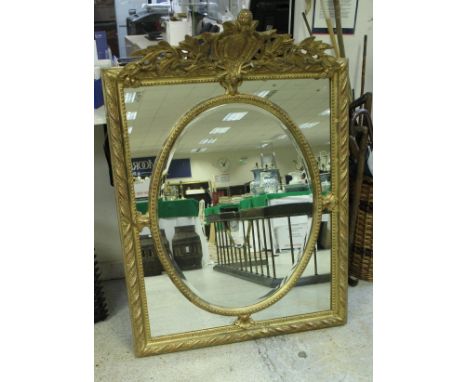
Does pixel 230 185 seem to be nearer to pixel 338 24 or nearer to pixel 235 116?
pixel 235 116

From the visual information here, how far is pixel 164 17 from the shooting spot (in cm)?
112

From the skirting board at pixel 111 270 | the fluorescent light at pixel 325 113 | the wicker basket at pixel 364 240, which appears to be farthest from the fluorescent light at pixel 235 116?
the skirting board at pixel 111 270

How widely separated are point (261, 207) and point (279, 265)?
20 cm

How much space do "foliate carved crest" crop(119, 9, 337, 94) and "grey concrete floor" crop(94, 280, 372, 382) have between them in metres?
0.75

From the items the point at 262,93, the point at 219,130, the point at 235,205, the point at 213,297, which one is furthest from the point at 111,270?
the point at 262,93

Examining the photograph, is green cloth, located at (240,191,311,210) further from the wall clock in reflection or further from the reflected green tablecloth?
the wall clock in reflection

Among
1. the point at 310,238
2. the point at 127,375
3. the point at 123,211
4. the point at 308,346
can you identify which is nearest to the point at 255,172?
the point at 310,238

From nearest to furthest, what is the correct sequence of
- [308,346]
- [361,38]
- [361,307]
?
[308,346] < [361,307] < [361,38]

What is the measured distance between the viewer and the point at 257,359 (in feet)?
3.18

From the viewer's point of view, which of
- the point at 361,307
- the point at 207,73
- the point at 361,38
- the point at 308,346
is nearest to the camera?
the point at 207,73

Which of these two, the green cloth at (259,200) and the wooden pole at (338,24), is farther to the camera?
the wooden pole at (338,24)

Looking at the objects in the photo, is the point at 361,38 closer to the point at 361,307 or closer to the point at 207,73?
the point at 207,73

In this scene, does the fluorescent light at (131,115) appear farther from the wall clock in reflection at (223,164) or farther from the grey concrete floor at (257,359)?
the grey concrete floor at (257,359)

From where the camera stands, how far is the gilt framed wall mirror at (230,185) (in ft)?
2.94
